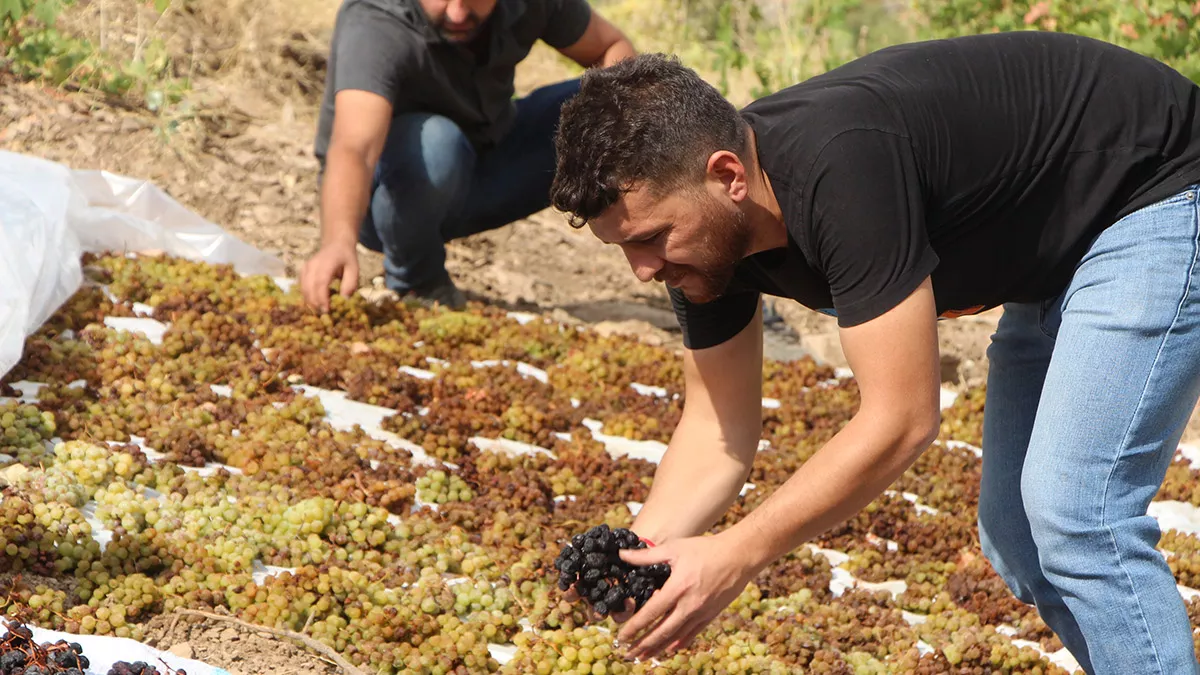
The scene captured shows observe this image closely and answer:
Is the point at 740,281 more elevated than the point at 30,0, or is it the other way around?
the point at 740,281

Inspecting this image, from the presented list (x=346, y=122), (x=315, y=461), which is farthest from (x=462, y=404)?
(x=346, y=122)

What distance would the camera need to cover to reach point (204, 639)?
2811 mm

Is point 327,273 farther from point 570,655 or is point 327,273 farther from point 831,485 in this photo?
point 831,485

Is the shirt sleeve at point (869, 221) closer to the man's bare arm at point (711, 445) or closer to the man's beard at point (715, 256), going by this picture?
the man's beard at point (715, 256)

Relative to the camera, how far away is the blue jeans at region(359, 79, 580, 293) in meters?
5.48

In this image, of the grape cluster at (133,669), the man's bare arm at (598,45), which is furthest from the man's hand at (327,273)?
the grape cluster at (133,669)

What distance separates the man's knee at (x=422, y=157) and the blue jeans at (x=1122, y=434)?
3546 millimetres

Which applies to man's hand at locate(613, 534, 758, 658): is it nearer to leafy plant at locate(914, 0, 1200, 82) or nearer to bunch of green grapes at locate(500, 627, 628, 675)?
bunch of green grapes at locate(500, 627, 628, 675)

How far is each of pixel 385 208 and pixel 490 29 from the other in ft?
3.03

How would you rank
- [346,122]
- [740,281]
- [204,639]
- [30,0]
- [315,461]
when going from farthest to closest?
[30,0], [346,122], [315,461], [204,639], [740,281]

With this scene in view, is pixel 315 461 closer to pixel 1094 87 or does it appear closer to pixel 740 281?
pixel 740 281

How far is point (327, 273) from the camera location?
4.59m

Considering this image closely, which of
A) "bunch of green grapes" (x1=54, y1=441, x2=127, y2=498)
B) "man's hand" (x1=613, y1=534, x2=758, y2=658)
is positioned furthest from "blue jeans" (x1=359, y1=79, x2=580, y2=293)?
"man's hand" (x1=613, y1=534, x2=758, y2=658)

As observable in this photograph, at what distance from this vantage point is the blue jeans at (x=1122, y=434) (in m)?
2.26
